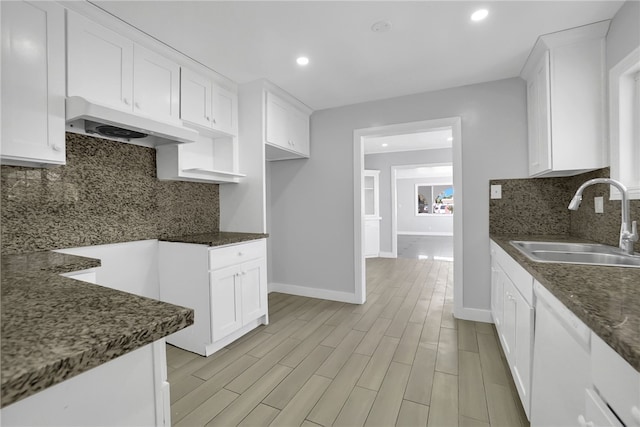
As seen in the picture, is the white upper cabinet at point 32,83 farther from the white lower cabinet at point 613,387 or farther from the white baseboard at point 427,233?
the white baseboard at point 427,233

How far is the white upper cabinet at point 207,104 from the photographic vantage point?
2.43 meters

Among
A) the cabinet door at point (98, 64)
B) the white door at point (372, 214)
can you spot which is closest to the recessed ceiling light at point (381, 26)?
the cabinet door at point (98, 64)

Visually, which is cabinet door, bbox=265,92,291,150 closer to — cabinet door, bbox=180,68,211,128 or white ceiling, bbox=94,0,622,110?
white ceiling, bbox=94,0,622,110

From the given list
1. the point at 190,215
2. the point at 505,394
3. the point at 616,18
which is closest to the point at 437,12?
the point at 616,18

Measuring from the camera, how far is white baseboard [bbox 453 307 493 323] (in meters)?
2.86

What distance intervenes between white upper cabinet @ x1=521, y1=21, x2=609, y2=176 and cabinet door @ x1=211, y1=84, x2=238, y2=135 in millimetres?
2607

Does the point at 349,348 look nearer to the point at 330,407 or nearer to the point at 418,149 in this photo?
the point at 330,407

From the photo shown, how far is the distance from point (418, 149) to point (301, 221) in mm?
3882

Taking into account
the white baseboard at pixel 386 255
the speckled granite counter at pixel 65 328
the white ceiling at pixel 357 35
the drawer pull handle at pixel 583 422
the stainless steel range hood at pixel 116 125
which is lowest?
the white baseboard at pixel 386 255

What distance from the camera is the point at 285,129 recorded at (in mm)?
3201

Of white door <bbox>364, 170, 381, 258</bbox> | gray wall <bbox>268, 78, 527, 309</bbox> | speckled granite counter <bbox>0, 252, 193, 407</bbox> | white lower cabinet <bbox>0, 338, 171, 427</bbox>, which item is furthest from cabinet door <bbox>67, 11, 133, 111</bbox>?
white door <bbox>364, 170, 381, 258</bbox>

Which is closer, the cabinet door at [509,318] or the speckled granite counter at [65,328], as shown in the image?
the speckled granite counter at [65,328]

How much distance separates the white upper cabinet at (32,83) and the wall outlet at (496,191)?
11.2 ft

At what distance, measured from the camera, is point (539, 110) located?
2.34 m
